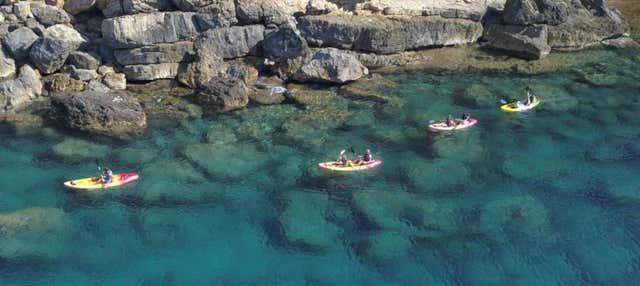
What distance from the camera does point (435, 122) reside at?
42.0 m

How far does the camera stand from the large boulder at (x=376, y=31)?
49.3 metres

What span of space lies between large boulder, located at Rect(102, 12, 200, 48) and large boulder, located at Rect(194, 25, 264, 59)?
180 centimetres

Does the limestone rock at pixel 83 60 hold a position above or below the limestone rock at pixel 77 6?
below

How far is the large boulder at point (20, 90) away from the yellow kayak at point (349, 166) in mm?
23759

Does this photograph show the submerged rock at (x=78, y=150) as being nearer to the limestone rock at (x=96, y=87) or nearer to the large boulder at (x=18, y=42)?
the limestone rock at (x=96, y=87)

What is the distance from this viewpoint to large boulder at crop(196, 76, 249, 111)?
4416 centimetres

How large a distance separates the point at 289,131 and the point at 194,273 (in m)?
14.7

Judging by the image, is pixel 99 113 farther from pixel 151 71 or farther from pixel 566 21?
pixel 566 21

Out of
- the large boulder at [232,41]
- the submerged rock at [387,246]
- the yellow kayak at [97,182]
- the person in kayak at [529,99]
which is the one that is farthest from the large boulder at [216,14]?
the submerged rock at [387,246]

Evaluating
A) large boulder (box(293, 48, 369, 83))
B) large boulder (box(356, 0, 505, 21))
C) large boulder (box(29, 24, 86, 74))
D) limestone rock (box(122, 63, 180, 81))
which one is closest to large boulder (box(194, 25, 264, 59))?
limestone rock (box(122, 63, 180, 81))

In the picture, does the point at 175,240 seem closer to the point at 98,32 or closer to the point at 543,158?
the point at 543,158

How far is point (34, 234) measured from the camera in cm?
3092

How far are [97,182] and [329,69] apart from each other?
782 inches

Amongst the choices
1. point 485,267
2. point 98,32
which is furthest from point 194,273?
point 98,32
